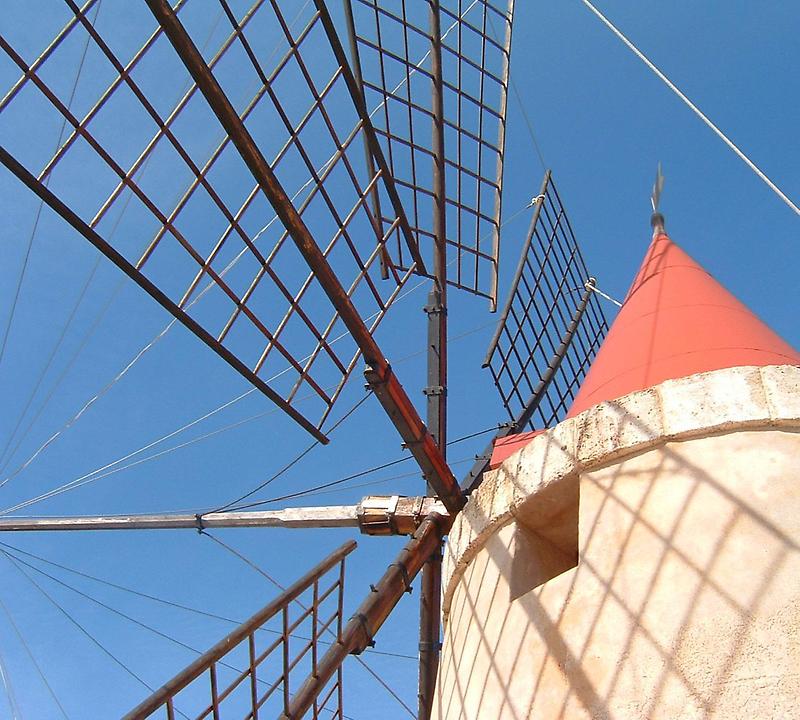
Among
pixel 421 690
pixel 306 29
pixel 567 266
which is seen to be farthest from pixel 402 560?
pixel 567 266

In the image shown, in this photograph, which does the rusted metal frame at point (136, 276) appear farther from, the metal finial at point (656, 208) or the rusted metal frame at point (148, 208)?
the metal finial at point (656, 208)

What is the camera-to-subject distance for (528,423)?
6.29 m

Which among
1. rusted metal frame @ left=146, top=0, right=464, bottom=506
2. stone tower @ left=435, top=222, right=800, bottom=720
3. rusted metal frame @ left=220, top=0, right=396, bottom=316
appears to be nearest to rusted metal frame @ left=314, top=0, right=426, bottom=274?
rusted metal frame @ left=220, top=0, right=396, bottom=316

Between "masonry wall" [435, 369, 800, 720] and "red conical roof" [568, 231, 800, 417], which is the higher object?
"red conical roof" [568, 231, 800, 417]

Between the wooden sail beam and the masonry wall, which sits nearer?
the masonry wall

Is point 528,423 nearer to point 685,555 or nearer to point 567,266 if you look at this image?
point 567,266

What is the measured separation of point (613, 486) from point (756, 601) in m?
0.53

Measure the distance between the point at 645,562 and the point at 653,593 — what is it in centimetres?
9

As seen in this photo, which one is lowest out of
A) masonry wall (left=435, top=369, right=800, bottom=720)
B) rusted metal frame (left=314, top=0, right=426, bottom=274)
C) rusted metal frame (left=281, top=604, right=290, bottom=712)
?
masonry wall (left=435, top=369, right=800, bottom=720)

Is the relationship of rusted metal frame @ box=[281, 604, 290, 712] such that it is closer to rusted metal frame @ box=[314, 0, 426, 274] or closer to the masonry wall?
the masonry wall

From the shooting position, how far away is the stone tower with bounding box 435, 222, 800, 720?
2.10 meters

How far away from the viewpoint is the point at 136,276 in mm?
3111

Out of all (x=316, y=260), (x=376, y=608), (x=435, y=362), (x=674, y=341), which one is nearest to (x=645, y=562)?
(x=674, y=341)

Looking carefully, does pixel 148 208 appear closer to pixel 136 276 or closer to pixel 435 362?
pixel 136 276
